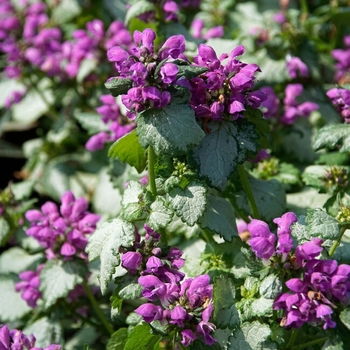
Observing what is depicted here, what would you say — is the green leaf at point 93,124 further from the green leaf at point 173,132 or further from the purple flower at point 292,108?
the green leaf at point 173,132

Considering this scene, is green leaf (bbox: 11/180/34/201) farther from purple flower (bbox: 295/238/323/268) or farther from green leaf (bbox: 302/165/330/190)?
purple flower (bbox: 295/238/323/268)

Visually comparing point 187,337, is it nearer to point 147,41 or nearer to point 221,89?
point 221,89

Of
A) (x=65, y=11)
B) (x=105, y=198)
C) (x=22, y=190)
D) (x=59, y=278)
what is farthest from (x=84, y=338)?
(x=65, y=11)

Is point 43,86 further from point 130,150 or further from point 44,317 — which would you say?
point 130,150

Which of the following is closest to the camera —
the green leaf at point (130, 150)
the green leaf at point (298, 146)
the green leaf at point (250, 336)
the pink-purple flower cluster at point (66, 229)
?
the green leaf at point (250, 336)

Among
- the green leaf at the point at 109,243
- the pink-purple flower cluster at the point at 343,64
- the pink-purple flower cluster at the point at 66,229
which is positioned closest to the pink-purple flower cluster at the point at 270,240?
the green leaf at the point at 109,243

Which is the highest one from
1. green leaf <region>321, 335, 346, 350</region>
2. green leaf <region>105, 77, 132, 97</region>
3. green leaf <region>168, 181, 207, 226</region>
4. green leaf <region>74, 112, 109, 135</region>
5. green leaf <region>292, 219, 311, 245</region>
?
green leaf <region>105, 77, 132, 97</region>

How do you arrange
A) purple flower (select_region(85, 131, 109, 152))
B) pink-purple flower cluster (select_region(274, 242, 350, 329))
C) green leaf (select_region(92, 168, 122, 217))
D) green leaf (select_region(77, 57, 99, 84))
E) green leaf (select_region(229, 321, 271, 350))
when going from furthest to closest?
1. green leaf (select_region(77, 57, 99, 84))
2. green leaf (select_region(92, 168, 122, 217))
3. purple flower (select_region(85, 131, 109, 152))
4. green leaf (select_region(229, 321, 271, 350))
5. pink-purple flower cluster (select_region(274, 242, 350, 329))

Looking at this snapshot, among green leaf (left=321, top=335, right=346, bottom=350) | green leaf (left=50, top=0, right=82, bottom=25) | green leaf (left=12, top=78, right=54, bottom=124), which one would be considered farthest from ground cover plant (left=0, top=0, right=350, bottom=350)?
green leaf (left=50, top=0, right=82, bottom=25)
